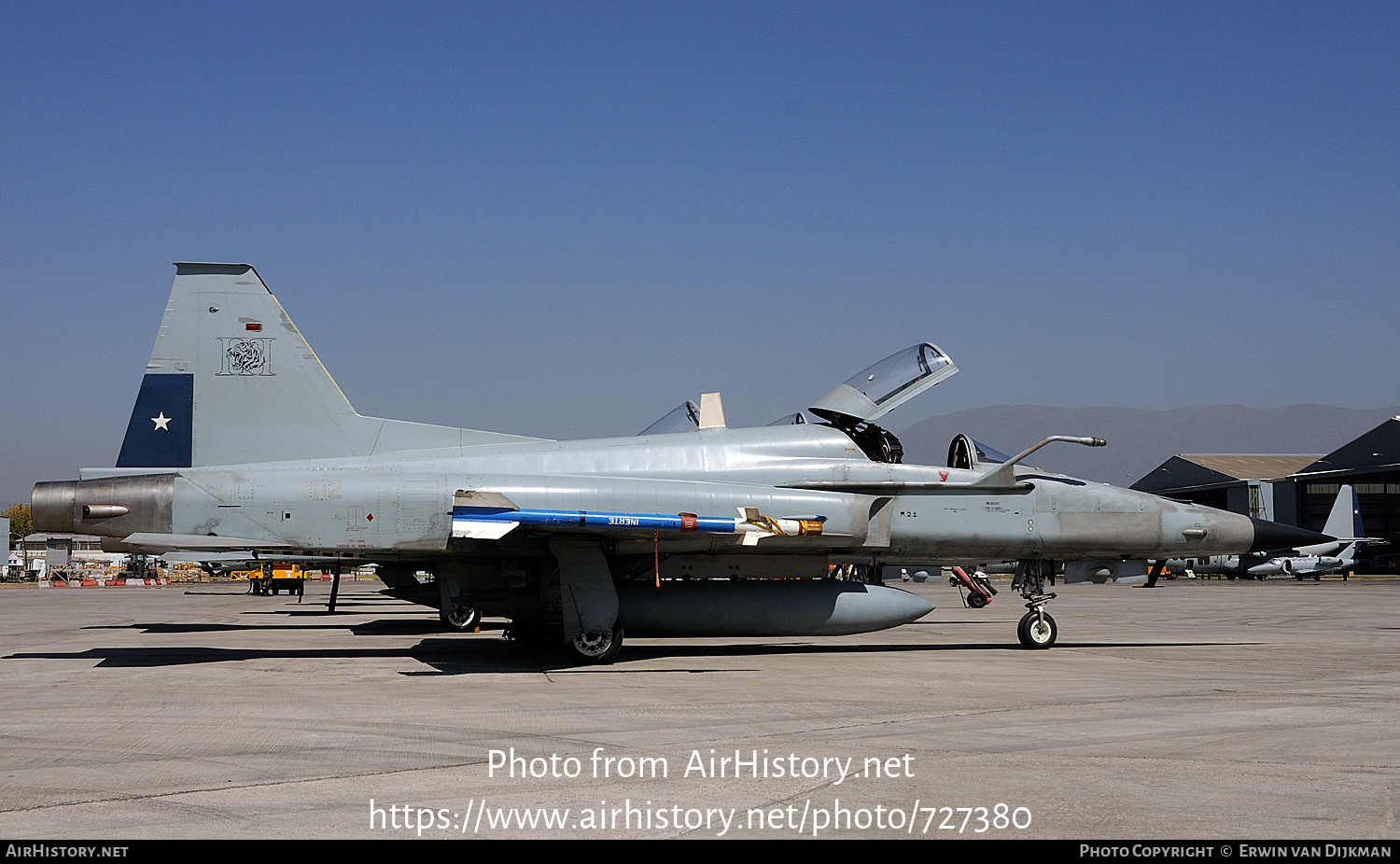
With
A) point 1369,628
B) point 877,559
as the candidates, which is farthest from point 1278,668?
point 1369,628

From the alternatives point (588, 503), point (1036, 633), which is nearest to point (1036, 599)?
point (1036, 633)

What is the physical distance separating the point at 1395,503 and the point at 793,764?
3915 inches

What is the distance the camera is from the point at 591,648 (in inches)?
468

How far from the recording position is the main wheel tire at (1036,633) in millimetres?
14211

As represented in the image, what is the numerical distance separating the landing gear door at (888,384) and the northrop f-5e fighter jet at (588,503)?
27mm

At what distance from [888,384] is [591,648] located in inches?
200

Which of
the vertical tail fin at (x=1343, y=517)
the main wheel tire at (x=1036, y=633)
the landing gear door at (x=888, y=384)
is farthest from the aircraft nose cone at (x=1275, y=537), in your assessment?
the vertical tail fin at (x=1343, y=517)

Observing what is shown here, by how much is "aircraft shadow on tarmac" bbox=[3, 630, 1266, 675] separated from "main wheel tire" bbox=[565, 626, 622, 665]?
13 cm

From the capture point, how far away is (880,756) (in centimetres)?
651

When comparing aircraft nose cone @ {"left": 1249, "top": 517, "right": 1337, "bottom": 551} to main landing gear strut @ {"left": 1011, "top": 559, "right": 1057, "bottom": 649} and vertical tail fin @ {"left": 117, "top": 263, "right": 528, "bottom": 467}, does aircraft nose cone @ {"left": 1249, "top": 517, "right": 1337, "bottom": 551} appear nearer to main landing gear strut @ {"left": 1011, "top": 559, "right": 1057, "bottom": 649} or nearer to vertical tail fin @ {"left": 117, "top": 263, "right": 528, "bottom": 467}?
main landing gear strut @ {"left": 1011, "top": 559, "right": 1057, "bottom": 649}

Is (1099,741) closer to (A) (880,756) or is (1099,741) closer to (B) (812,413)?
(A) (880,756)

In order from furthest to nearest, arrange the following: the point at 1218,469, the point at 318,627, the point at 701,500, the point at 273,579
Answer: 1. the point at 1218,469
2. the point at 273,579
3. the point at 318,627
4. the point at 701,500

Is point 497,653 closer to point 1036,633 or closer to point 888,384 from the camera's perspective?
point 888,384

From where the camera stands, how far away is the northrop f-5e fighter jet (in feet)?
37.8
